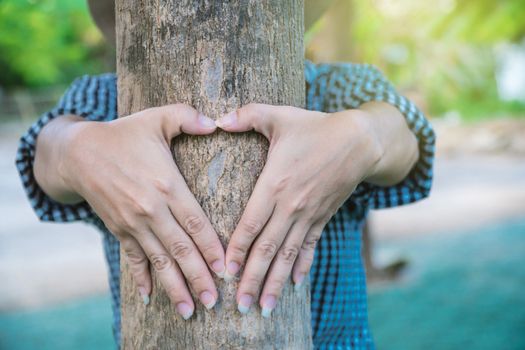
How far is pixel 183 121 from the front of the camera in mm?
1066

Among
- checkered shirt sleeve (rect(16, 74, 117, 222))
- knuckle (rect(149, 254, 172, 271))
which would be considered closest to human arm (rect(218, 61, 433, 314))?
knuckle (rect(149, 254, 172, 271))

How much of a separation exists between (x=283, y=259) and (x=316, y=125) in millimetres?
255

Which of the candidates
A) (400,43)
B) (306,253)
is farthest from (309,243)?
(400,43)

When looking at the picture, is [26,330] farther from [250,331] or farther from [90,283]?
[250,331]

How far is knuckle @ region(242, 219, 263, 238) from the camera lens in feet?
3.43

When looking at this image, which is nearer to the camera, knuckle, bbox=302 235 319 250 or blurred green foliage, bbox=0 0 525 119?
knuckle, bbox=302 235 319 250

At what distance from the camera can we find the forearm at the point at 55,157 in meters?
1.19

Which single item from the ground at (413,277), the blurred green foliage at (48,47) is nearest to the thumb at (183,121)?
the ground at (413,277)

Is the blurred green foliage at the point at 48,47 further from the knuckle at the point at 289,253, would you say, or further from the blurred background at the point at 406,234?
the knuckle at the point at 289,253

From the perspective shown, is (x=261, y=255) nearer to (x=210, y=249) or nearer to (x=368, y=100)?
(x=210, y=249)

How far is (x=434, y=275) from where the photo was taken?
6.62 metres

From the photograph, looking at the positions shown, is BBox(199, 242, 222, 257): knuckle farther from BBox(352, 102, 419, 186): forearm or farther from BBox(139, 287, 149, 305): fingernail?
BBox(352, 102, 419, 186): forearm

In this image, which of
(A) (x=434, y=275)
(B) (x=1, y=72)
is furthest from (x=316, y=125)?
(B) (x=1, y=72)

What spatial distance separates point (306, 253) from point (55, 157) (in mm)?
572
